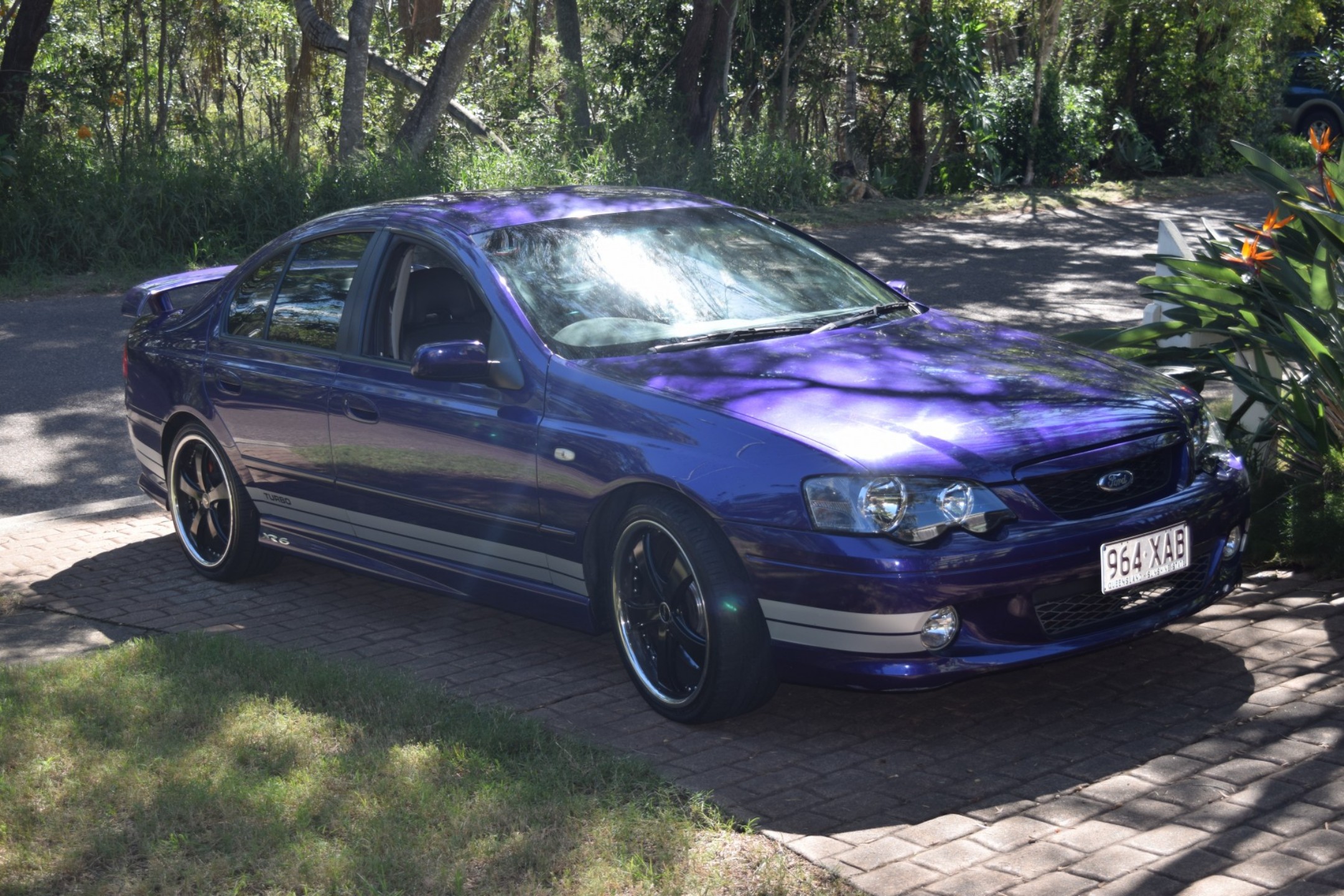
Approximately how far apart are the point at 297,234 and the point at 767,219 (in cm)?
207

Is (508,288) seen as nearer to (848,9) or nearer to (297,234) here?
(297,234)

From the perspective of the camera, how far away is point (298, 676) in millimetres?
5125

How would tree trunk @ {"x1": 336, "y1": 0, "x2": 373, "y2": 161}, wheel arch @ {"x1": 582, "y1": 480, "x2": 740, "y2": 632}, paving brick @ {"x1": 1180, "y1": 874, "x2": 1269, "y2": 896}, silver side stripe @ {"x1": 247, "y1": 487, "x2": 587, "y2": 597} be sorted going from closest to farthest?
1. paving brick @ {"x1": 1180, "y1": 874, "x2": 1269, "y2": 896}
2. wheel arch @ {"x1": 582, "y1": 480, "x2": 740, "y2": 632}
3. silver side stripe @ {"x1": 247, "y1": 487, "x2": 587, "y2": 597}
4. tree trunk @ {"x1": 336, "y1": 0, "x2": 373, "y2": 161}

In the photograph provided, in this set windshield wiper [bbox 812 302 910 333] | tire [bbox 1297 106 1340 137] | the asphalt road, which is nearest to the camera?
windshield wiper [bbox 812 302 910 333]

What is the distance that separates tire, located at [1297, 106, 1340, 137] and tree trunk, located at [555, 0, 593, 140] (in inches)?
554

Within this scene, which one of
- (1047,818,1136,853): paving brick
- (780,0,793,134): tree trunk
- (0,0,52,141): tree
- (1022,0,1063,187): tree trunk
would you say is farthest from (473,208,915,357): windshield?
(1022,0,1063,187): tree trunk

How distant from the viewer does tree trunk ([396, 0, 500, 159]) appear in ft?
61.1

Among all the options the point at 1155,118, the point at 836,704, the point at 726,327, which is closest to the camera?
the point at 836,704

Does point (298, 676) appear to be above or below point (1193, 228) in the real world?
below

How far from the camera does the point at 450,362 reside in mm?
5098

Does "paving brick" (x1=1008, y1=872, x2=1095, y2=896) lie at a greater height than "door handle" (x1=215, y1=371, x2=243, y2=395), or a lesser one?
lesser

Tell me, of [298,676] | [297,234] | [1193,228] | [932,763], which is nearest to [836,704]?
[932,763]

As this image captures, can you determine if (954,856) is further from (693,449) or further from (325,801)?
(325,801)

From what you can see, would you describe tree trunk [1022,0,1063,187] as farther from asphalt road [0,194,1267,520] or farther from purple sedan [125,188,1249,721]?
purple sedan [125,188,1249,721]
